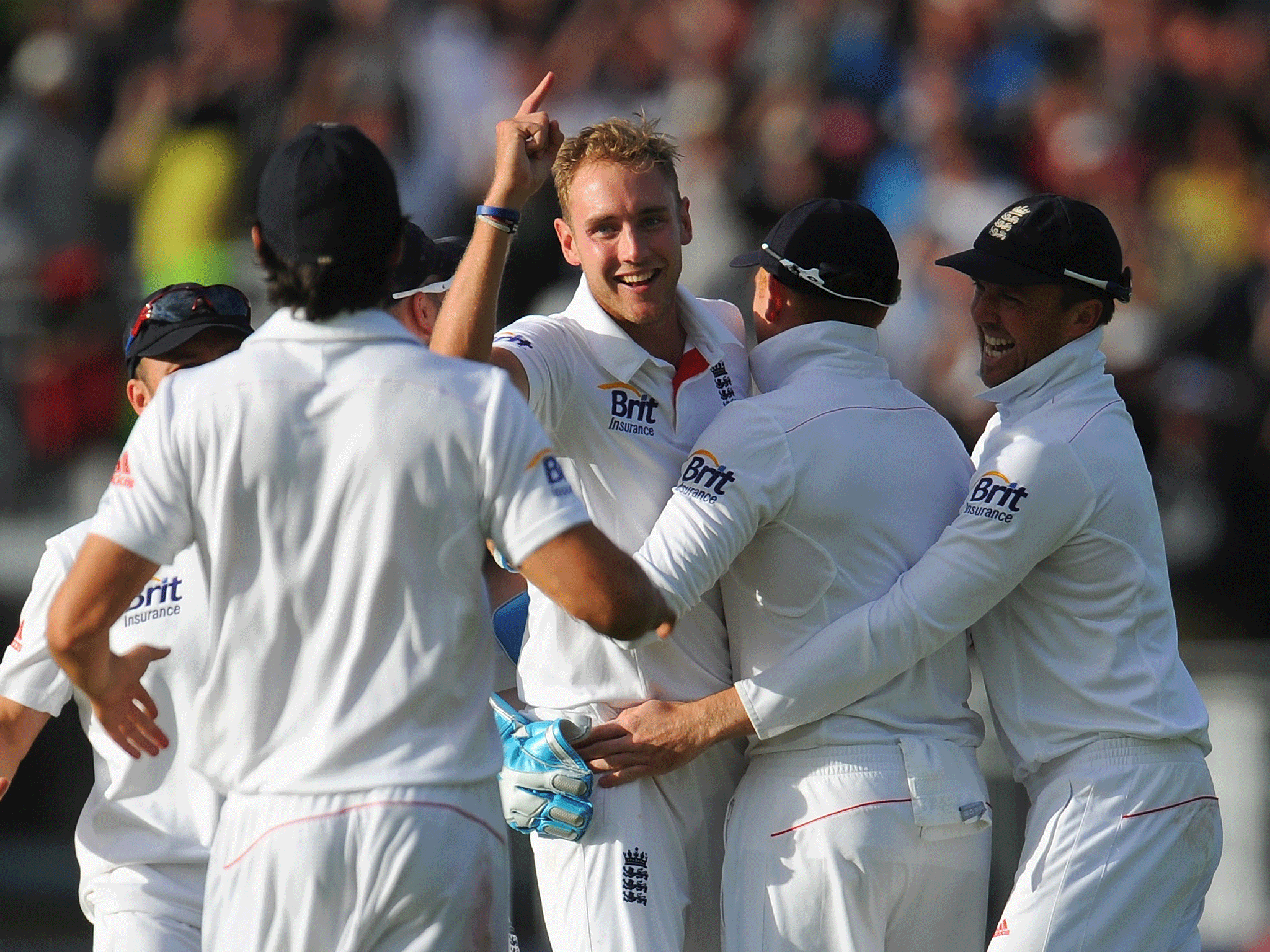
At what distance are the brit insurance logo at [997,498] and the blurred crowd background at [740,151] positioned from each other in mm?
5230

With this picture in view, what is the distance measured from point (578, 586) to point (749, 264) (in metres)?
1.69

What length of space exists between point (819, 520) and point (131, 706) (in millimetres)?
1717

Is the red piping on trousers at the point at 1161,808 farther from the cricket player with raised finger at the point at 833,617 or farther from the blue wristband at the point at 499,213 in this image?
the blue wristband at the point at 499,213

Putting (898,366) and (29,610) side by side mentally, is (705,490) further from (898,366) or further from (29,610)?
(898,366)

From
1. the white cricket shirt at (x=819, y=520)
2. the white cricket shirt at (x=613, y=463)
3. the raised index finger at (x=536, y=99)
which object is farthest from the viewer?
the white cricket shirt at (x=613, y=463)

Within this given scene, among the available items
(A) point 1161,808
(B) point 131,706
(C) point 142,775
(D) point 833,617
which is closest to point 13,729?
(C) point 142,775

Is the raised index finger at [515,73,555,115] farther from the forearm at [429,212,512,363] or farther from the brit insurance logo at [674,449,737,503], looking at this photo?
the brit insurance logo at [674,449,737,503]

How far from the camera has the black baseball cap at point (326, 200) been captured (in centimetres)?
309

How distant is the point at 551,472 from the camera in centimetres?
311

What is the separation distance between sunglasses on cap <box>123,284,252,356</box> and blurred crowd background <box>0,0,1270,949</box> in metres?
5.14

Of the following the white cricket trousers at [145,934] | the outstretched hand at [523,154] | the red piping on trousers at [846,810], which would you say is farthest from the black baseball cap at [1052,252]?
the white cricket trousers at [145,934]

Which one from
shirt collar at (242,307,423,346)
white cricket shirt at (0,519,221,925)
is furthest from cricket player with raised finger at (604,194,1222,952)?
shirt collar at (242,307,423,346)

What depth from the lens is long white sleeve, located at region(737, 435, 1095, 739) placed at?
13.2ft

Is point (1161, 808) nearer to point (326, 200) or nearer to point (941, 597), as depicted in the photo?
point (941, 597)
